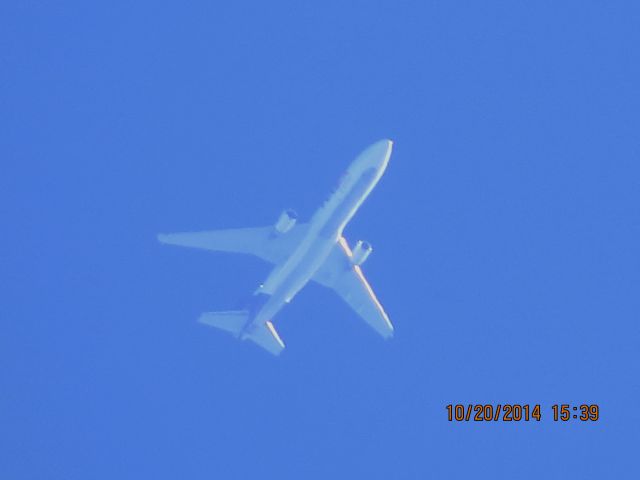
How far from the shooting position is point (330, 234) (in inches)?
2373

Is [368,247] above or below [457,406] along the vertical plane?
above

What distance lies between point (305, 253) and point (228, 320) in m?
7.01

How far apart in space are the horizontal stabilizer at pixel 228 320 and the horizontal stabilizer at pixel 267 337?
663 millimetres

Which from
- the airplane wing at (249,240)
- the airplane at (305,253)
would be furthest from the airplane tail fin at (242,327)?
the airplane wing at (249,240)

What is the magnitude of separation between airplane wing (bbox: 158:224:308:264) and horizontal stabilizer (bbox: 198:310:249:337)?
3375 mm

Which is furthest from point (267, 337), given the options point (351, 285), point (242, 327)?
point (351, 285)

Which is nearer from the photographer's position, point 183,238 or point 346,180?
point 346,180

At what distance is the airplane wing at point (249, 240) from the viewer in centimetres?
6278

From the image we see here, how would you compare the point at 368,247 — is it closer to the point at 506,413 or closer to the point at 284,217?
the point at 284,217

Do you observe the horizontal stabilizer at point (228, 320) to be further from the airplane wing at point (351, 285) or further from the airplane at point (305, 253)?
the airplane wing at point (351, 285)

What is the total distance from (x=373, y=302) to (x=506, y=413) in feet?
31.6

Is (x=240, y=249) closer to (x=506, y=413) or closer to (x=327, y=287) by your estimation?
(x=327, y=287)

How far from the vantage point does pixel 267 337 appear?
6569 cm

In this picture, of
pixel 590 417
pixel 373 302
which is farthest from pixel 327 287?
pixel 590 417
